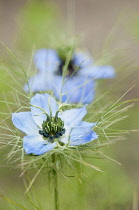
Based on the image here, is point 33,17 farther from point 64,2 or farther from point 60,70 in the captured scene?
point 64,2

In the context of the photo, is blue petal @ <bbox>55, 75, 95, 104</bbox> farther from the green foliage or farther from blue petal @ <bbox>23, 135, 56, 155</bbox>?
the green foliage

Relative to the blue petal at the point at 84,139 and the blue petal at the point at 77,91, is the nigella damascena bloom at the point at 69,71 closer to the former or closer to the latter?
the blue petal at the point at 77,91

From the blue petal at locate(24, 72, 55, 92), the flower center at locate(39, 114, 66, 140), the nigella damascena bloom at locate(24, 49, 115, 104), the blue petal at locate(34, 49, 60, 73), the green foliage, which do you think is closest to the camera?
the flower center at locate(39, 114, 66, 140)

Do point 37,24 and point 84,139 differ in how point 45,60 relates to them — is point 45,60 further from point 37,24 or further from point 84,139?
point 84,139

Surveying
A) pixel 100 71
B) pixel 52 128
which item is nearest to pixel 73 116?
pixel 52 128

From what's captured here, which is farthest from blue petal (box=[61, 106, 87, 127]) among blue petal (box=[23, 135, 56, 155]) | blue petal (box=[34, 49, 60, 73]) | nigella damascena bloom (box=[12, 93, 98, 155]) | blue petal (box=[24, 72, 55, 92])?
blue petal (box=[34, 49, 60, 73])

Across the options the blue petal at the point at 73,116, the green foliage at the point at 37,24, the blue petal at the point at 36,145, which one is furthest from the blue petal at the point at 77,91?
the green foliage at the point at 37,24

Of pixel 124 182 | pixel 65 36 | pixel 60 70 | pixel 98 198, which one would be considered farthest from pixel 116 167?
pixel 65 36
